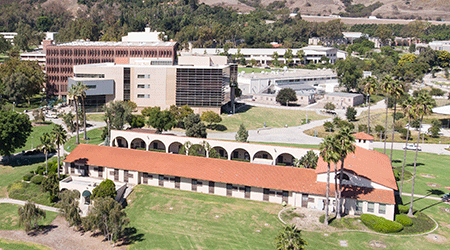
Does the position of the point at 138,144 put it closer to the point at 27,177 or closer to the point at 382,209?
the point at 27,177

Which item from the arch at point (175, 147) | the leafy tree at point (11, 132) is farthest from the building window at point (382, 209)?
the leafy tree at point (11, 132)

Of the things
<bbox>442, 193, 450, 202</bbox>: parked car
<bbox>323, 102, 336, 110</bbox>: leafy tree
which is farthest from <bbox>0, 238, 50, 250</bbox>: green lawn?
<bbox>323, 102, 336, 110</bbox>: leafy tree

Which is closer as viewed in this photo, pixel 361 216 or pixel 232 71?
pixel 361 216

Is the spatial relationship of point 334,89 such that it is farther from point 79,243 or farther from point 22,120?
point 79,243

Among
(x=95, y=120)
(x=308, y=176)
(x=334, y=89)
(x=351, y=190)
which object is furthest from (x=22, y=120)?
(x=334, y=89)

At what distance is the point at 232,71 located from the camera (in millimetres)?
150000

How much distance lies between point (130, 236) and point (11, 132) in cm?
4341

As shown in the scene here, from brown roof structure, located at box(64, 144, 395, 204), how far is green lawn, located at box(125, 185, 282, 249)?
3568mm

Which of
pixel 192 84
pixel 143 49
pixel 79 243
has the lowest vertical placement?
pixel 79 243

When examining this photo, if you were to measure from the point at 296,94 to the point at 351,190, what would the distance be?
10465 cm

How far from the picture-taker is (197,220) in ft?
234

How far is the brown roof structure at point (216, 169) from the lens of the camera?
75500mm

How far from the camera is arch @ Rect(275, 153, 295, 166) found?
316 ft

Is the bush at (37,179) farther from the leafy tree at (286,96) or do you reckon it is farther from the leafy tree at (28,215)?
the leafy tree at (286,96)
